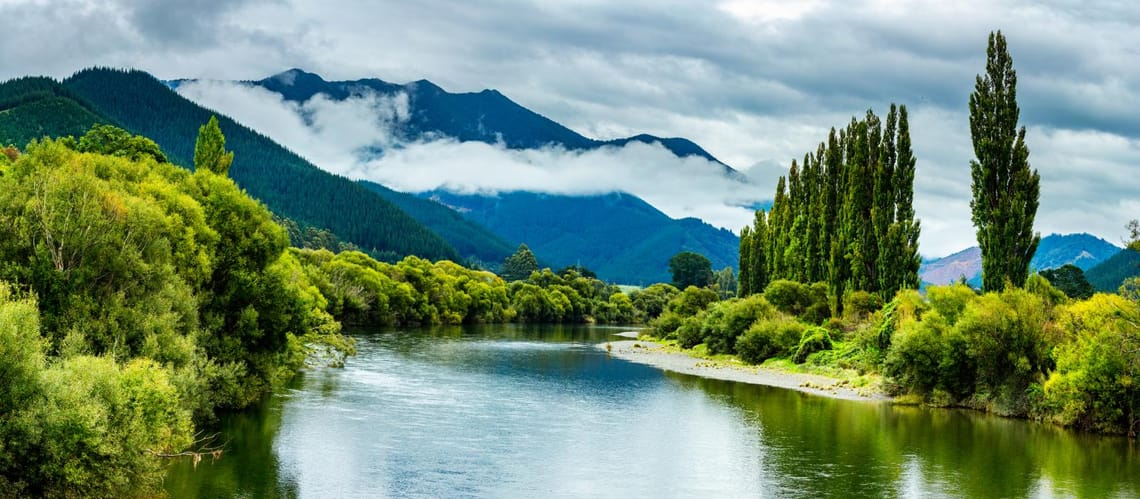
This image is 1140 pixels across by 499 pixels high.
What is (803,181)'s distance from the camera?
115375 mm

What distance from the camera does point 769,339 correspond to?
3553 inches

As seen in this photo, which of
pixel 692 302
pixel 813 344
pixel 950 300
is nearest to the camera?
pixel 950 300

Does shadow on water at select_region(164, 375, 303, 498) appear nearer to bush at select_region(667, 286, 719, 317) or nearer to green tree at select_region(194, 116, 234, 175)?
green tree at select_region(194, 116, 234, 175)

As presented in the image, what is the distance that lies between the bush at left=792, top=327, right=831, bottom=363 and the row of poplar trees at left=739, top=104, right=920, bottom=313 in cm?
624

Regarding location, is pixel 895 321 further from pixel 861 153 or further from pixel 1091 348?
pixel 861 153

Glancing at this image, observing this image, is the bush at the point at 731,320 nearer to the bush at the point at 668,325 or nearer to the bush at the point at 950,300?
the bush at the point at 668,325

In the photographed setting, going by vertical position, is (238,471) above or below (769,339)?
below

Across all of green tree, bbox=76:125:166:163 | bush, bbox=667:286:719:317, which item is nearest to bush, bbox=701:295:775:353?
bush, bbox=667:286:719:317

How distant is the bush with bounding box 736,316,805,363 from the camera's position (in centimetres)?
8844

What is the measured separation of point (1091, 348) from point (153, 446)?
4370 centimetres

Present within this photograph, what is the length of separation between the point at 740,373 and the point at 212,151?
47812 mm

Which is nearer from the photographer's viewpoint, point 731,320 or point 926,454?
point 926,454

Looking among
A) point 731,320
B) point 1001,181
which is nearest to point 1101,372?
point 1001,181

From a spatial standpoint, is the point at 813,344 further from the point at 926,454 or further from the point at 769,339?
the point at 926,454
